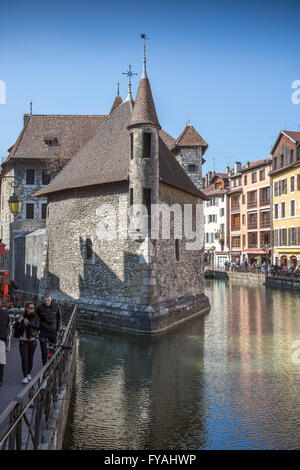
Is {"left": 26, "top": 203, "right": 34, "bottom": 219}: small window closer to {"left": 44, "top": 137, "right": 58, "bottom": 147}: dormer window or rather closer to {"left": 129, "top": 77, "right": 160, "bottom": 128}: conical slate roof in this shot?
{"left": 44, "top": 137, "right": 58, "bottom": 147}: dormer window

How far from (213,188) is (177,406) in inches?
2286

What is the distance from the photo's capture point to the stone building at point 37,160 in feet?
102

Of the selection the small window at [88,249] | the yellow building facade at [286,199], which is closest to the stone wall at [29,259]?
the small window at [88,249]

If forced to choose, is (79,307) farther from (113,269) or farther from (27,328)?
(27,328)

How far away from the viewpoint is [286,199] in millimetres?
44844

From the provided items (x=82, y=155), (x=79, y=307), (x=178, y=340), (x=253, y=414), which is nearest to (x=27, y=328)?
(x=253, y=414)

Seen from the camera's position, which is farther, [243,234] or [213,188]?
[213,188]

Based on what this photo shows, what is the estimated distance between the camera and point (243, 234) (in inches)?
2286

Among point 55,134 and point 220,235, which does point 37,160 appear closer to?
point 55,134

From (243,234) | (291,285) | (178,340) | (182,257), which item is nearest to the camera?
(178,340)

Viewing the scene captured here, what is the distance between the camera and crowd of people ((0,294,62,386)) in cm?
790

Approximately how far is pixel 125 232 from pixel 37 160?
578 inches

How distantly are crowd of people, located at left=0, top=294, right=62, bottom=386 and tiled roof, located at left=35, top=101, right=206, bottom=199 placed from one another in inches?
412

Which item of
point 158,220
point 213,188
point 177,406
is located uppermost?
point 213,188
